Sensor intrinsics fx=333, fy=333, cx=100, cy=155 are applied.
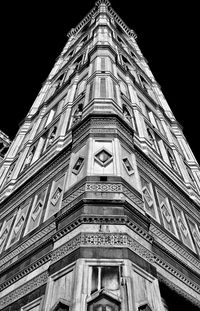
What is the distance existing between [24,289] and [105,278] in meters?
1.69

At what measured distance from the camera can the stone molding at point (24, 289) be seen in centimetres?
425

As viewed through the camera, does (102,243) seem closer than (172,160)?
Yes

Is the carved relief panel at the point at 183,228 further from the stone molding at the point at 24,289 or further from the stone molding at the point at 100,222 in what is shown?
the stone molding at the point at 24,289

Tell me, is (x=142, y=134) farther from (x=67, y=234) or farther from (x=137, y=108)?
(x=67, y=234)

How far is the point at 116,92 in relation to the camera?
7.86 metres

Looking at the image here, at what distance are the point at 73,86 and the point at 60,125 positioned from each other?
6.91ft

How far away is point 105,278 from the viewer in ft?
10.7

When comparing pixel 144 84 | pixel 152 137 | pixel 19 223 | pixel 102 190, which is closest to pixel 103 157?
pixel 102 190

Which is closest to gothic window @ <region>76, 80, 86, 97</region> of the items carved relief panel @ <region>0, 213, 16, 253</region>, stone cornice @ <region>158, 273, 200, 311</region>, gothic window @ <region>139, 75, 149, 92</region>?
Result: gothic window @ <region>139, 75, 149, 92</region>

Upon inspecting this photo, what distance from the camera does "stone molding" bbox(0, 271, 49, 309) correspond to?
4254 mm

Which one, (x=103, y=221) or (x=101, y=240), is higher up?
(x=103, y=221)

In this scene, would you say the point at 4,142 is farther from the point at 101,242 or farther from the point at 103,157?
the point at 101,242

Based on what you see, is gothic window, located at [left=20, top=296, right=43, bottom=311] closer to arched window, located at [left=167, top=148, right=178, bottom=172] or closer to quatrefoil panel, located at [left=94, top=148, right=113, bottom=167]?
quatrefoil panel, located at [left=94, top=148, right=113, bottom=167]

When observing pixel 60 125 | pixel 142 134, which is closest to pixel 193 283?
pixel 142 134
